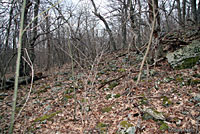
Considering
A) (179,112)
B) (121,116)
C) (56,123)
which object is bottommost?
(56,123)

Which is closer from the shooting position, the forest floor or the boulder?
the forest floor

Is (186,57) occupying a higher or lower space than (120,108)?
higher

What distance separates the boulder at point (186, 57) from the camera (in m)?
4.59

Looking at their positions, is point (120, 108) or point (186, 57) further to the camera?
point (186, 57)

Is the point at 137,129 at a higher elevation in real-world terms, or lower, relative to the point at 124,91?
lower

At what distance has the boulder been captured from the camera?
15.1 ft

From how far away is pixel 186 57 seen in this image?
4.77 metres

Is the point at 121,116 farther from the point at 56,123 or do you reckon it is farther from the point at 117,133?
the point at 56,123

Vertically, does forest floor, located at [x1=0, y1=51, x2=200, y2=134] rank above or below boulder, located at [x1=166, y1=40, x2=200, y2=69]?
below

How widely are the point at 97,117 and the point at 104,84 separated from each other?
1880mm

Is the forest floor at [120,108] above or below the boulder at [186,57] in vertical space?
below

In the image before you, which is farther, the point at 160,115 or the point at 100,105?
the point at 100,105

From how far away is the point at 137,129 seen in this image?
8.77ft

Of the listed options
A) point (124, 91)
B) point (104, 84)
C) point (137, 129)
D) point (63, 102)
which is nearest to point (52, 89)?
point (63, 102)
